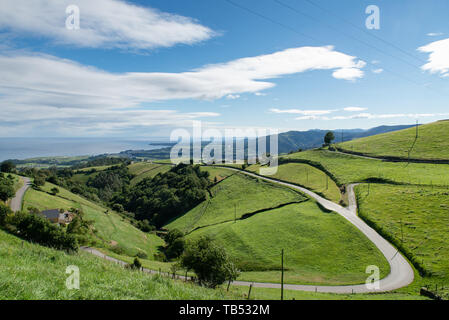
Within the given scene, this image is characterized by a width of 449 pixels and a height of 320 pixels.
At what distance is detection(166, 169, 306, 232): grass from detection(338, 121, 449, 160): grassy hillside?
48110 millimetres

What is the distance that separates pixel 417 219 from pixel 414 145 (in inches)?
2399

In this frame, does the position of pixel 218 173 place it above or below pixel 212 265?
above

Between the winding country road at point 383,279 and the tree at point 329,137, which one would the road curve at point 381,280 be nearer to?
the winding country road at point 383,279

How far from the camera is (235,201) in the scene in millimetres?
91312

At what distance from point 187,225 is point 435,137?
108534 millimetres

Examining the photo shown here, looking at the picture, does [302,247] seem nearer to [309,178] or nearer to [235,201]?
[235,201]

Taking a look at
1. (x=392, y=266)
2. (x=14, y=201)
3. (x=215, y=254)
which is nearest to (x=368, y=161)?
(x=392, y=266)

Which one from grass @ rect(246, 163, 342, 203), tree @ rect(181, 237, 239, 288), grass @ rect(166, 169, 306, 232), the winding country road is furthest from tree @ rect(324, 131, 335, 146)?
tree @ rect(181, 237, 239, 288)

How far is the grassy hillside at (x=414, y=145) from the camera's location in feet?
Result: 277

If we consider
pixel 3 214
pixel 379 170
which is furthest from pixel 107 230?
pixel 379 170

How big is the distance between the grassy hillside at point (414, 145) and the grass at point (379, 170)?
848 centimetres

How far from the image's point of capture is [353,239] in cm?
4772

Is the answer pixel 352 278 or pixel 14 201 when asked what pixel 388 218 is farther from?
pixel 14 201

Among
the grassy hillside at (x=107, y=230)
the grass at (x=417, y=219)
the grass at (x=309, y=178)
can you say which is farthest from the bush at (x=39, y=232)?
the grass at (x=309, y=178)
